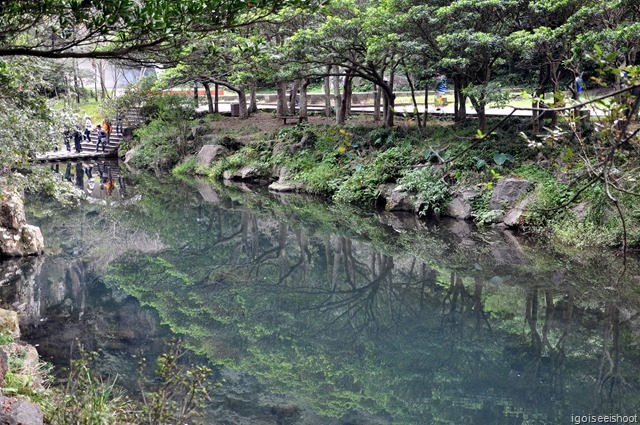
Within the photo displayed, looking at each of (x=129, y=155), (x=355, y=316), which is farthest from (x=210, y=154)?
(x=355, y=316)

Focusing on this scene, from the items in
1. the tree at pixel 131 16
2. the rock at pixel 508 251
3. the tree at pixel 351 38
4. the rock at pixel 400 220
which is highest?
the tree at pixel 351 38

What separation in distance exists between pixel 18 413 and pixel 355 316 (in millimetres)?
6206

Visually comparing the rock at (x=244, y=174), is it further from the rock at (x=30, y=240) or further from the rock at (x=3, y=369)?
the rock at (x=3, y=369)

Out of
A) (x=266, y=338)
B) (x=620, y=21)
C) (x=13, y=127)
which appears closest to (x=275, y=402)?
(x=266, y=338)

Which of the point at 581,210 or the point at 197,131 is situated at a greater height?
the point at 197,131

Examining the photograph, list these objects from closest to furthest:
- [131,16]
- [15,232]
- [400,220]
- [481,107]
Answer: [131,16]
[15,232]
[400,220]
[481,107]

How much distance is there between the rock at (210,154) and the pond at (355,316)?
372 inches

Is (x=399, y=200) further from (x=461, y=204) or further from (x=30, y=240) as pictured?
(x=30, y=240)

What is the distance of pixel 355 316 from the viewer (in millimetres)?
10297

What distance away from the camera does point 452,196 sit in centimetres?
1700

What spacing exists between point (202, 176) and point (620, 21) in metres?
16.6

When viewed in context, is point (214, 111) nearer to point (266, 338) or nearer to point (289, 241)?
point (289, 241)

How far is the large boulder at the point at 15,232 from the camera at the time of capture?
12.1 m

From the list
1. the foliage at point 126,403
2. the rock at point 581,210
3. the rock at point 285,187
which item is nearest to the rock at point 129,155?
the rock at point 285,187
